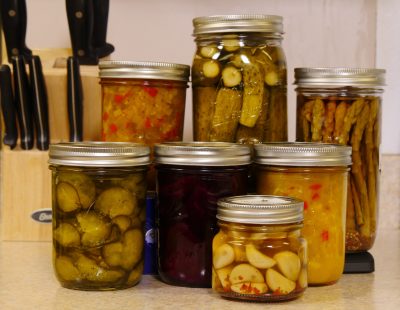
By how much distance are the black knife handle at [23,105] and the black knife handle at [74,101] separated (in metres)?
0.07

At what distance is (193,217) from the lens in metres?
1.07

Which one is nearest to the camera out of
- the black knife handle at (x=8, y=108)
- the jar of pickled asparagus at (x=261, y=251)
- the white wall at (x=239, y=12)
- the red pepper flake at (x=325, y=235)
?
the jar of pickled asparagus at (x=261, y=251)

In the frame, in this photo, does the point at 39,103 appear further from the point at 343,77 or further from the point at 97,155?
the point at 343,77

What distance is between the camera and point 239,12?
154 centimetres

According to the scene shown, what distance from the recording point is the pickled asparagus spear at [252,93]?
1.14 meters

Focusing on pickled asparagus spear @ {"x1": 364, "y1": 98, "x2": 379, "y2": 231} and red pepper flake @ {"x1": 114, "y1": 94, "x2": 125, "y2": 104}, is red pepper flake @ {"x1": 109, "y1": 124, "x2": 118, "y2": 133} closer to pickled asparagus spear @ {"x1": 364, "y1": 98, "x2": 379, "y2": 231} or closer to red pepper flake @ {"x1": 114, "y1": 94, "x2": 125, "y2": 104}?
red pepper flake @ {"x1": 114, "y1": 94, "x2": 125, "y2": 104}

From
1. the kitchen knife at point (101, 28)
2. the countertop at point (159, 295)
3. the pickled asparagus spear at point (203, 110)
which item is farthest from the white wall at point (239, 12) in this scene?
the countertop at point (159, 295)

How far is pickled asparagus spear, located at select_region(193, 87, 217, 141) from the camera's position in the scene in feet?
3.84

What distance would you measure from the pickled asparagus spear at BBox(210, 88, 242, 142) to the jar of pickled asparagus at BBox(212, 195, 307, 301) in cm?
18

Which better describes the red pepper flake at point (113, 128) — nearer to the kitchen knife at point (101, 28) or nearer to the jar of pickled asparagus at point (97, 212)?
the jar of pickled asparagus at point (97, 212)

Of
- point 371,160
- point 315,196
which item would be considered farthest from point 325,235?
point 371,160

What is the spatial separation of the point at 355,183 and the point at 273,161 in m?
0.17

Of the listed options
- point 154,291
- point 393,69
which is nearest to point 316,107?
point 154,291

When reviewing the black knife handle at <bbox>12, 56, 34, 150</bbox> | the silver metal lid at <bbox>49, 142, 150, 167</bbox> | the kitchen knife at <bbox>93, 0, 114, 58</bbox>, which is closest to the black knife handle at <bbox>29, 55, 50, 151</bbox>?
the black knife handle at <bbox>12, 56, 34, 150</bbox>
